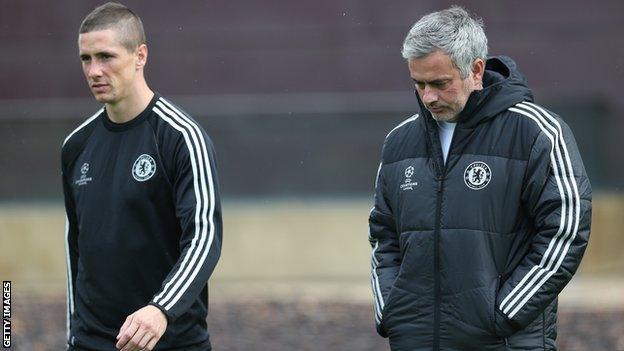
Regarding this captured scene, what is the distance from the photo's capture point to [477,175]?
4547 millimetres

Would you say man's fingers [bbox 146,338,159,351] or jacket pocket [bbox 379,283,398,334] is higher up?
jacket pocket [bbox 379,283,398,334]

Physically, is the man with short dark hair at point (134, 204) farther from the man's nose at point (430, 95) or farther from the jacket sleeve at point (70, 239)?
the man's nose at point (430, 95)

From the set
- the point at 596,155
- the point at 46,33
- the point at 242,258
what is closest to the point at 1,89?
the point at 46,33

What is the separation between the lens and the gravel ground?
1056cm

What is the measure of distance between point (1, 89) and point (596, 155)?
649cm

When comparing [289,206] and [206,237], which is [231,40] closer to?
[289,206]

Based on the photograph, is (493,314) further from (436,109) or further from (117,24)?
(117,24)

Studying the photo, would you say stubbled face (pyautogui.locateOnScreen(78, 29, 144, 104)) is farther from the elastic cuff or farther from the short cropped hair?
the elastic cuff

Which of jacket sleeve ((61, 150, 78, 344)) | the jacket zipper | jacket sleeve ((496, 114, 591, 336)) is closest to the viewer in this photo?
jacket sleeve ((496, 114, 591, 336))

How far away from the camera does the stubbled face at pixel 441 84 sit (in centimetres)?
450

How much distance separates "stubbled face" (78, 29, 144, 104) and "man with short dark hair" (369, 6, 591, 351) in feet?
3.88

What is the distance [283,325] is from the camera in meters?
11.5

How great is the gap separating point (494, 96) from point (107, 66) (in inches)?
59.6

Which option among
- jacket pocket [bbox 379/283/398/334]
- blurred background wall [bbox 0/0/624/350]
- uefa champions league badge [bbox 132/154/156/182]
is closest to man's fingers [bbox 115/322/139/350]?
uefa champions league badge [bbox 132/154/156/182]
